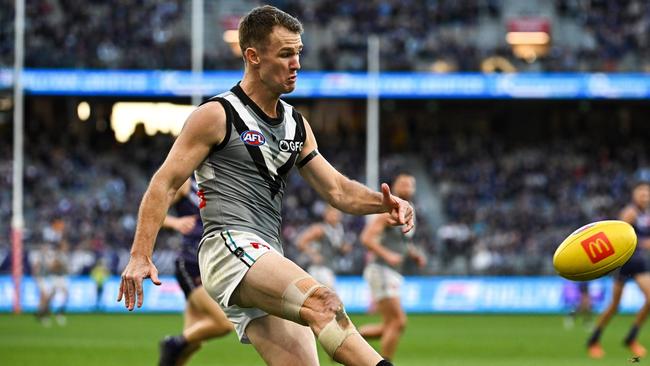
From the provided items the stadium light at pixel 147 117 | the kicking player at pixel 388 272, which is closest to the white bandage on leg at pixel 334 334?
the kicking player at pixel 388 272

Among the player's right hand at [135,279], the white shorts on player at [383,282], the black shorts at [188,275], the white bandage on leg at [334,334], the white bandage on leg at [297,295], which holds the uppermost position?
the player's right hand at [135,279]

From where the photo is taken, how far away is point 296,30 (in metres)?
6.84

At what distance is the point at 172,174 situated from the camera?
21.2 feet

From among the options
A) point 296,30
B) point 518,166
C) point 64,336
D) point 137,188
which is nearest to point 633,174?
point 518,166

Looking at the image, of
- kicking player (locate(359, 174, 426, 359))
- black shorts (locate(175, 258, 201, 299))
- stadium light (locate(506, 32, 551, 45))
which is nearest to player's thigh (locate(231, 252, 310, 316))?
black shorts (locate(175, 258, 201, 299))

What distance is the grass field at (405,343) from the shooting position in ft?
52.9

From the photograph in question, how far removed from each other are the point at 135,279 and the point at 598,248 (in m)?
3.17

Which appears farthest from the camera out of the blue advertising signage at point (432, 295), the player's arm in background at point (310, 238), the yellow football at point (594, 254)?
the blue advertising signage at point (432, 295)

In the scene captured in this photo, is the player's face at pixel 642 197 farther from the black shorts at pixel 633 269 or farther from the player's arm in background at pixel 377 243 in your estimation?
the player's arm in background at pixel 377 243

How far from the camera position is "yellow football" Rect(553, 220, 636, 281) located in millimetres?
7781

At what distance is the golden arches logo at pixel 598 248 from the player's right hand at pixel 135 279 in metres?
2.99

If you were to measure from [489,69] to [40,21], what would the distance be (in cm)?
1543

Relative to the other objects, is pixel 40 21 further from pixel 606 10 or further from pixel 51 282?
pixel 606 10

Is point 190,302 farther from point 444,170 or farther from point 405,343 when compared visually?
point 444,170
